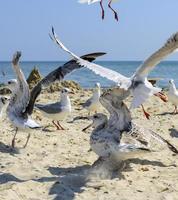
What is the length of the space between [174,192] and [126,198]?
620mm

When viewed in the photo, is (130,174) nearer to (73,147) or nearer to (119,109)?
(119,109)

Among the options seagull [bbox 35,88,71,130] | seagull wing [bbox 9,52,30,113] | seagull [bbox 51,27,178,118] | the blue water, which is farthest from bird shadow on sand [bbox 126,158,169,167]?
seagull [bbox 35,88,71,130]

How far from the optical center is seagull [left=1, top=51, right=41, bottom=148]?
849cm

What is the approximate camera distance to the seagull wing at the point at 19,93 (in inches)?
333

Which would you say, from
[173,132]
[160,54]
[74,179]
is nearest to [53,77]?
[160,54]

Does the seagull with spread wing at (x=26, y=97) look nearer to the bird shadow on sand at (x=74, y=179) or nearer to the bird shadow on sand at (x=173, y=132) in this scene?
the bird shadow on sand at (x=74, y=179)

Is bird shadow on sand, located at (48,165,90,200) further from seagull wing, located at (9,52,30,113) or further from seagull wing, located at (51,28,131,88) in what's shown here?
seagull wing, located at (9,52,30,113)

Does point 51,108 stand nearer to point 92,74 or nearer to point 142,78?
point 142,78

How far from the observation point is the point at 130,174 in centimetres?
727

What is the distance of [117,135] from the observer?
736 cm

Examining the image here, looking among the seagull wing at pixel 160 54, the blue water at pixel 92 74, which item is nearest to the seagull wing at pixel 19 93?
the blue water at pixel 92 74

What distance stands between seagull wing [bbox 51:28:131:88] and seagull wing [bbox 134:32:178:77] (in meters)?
0.31

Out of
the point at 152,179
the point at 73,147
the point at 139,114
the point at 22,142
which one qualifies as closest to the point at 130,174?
the point at 152,179

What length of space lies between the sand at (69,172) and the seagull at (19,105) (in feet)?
0.96
